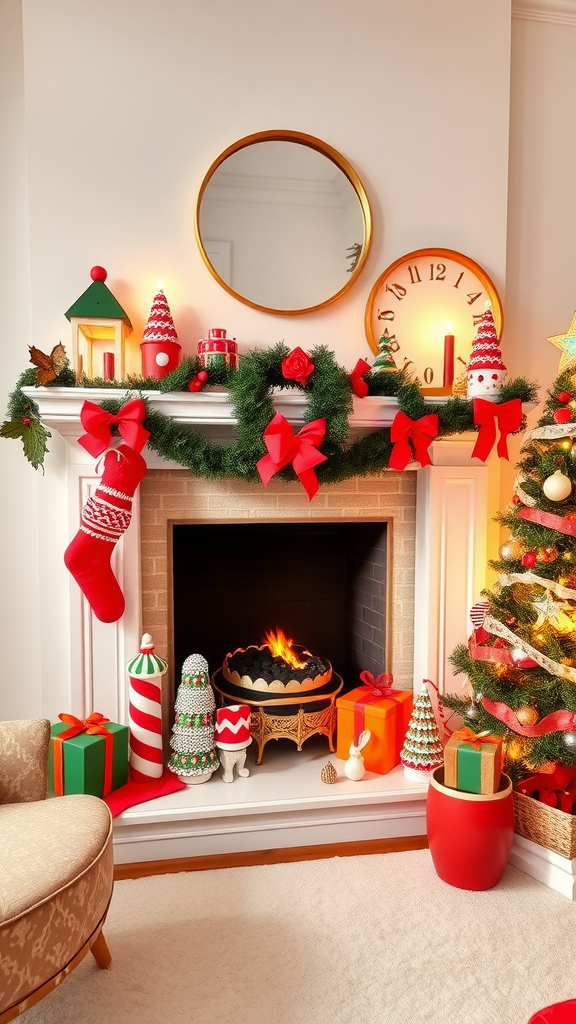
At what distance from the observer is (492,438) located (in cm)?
224

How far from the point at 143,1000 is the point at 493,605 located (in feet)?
5.14

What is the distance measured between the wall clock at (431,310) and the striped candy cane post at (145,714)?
1.47 m

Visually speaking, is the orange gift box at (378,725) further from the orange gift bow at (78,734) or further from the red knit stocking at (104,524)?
the red knit stocking at (104,524)

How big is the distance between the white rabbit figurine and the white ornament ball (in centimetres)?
110

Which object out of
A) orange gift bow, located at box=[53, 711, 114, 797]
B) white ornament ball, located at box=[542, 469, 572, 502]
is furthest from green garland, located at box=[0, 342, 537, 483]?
orange gift bow, located at box=[53, 711, 114, 797]

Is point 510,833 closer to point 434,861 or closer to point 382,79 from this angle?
point 434,861

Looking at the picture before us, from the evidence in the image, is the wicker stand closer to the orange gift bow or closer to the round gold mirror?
the orange gift bow

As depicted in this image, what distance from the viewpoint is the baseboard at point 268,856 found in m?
2.13

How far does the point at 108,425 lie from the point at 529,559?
1488 mm

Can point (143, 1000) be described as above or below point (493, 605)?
below

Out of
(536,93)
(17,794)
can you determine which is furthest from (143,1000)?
A: (536,93)

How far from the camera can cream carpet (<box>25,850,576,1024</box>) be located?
5.12 ft

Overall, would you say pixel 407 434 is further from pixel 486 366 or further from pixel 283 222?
pixel 283 222

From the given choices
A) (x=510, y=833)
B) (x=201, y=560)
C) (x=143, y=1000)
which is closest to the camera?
(x=143, y=1000)
